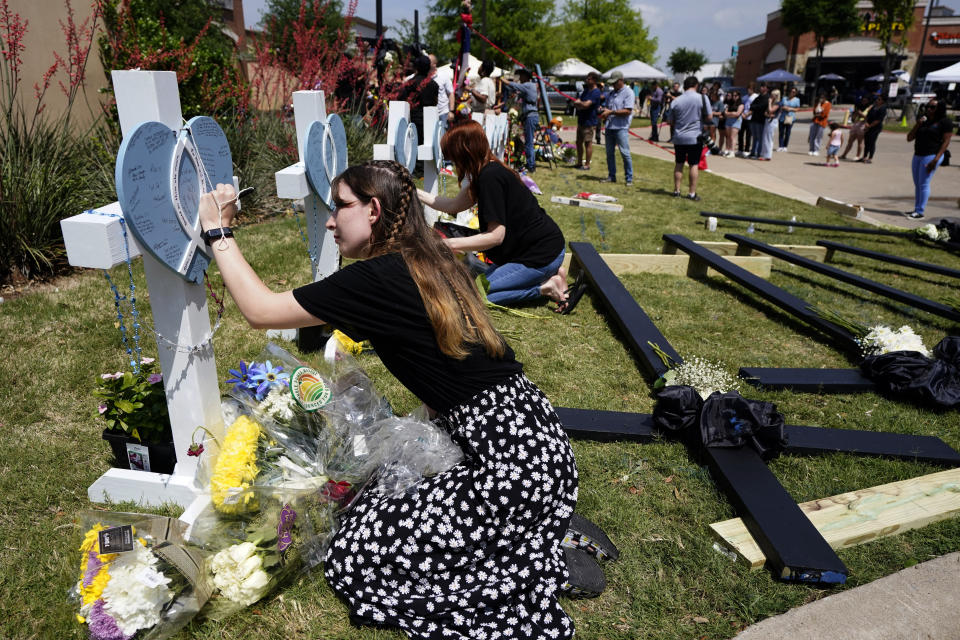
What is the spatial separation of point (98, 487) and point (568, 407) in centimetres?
237

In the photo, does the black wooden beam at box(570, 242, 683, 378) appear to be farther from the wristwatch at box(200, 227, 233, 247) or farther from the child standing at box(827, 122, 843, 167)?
the child standing at box(827, 122, 843, 167)

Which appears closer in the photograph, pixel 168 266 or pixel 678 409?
pixel 168 266

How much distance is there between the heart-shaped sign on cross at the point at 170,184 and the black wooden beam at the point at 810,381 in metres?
3.41

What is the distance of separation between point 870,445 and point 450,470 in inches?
93.9

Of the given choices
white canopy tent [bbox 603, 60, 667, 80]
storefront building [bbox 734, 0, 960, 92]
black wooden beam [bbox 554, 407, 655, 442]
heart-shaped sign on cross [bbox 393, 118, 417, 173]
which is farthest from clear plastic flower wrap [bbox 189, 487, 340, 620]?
storefront building [bbox 734, 0, 960, 92]

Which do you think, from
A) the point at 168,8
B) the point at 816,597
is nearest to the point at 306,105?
the point at 816,597

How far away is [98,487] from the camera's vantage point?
2.54 meters

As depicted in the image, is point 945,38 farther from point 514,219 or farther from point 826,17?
point 514,219

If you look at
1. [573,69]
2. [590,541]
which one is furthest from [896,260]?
[573,69]

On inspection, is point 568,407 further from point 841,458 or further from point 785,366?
point 785,366

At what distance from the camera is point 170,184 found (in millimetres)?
2113

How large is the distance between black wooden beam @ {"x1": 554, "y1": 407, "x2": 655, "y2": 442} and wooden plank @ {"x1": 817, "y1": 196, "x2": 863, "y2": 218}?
8387 mm

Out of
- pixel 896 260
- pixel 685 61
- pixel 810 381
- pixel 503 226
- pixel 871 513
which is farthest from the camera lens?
pixel 685 61

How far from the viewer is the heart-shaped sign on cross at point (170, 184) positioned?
6.34 feet
